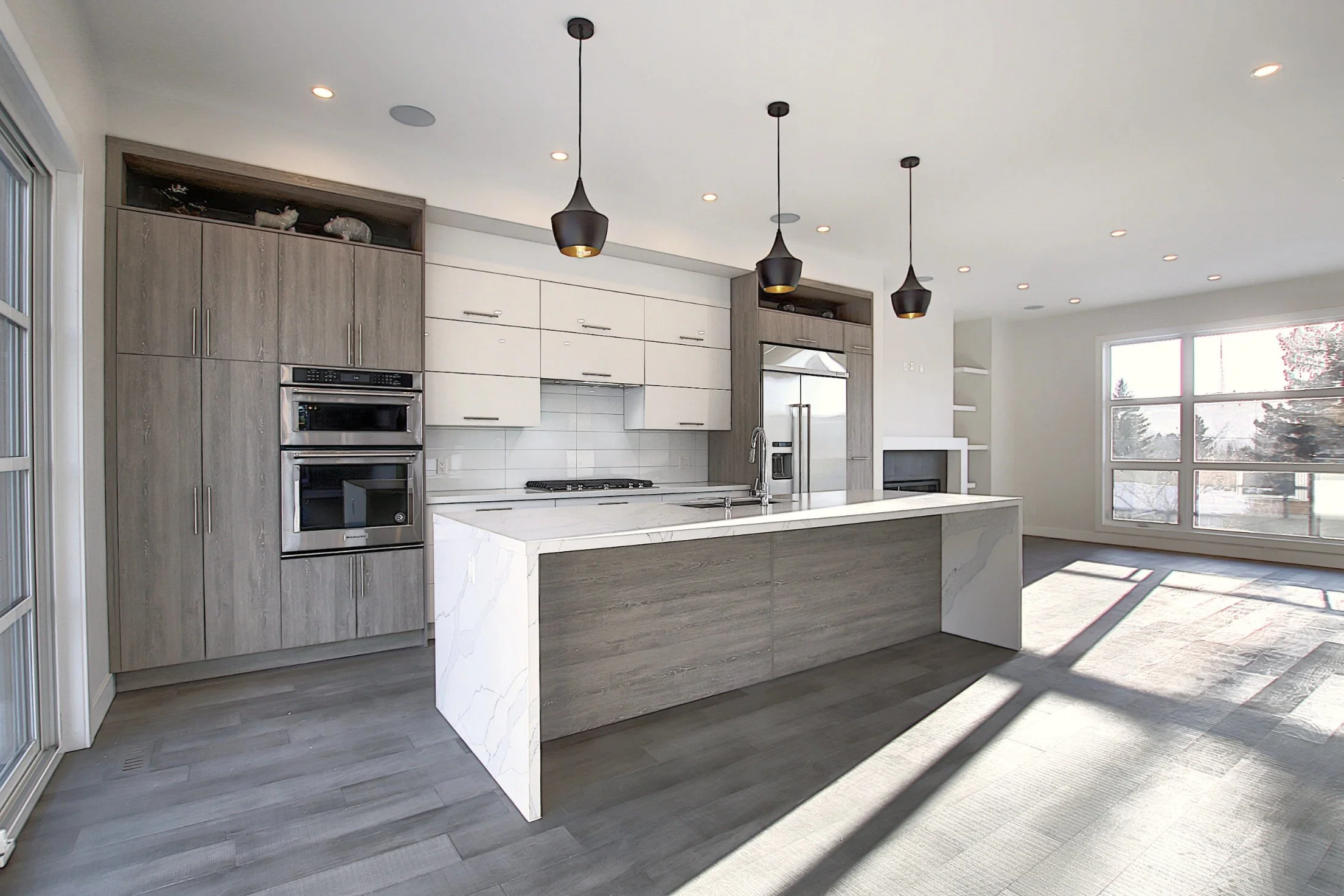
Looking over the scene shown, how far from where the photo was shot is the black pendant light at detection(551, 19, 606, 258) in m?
2.59

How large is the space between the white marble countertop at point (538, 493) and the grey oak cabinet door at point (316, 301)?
3.03ft

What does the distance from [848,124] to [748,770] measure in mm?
3054

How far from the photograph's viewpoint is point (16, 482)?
7.25 feet

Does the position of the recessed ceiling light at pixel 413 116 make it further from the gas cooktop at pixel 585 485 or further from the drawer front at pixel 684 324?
the gas cooktop at pixel 585 485

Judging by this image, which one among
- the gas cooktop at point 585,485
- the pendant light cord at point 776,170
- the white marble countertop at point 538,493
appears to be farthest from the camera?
the gas cooktop at point 585,485

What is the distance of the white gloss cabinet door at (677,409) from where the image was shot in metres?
5.00

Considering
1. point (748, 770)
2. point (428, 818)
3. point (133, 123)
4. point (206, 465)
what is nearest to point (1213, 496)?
point (748, 770)

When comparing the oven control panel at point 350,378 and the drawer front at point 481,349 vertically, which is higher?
the drawer front at point 481,349

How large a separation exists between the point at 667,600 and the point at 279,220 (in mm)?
2841

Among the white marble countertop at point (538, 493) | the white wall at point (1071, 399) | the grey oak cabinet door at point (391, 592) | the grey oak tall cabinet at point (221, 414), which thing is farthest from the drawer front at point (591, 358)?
the white wall at point (1071, 399)

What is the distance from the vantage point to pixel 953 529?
12.9 ft

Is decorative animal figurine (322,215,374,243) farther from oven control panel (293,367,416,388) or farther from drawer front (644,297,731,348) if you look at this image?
drawer front (644,297,731,348)

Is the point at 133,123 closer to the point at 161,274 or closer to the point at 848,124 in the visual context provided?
the point at 161,274

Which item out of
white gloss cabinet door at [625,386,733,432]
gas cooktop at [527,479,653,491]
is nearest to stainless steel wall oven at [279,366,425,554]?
gas cooktop at [527,479,653,491]
